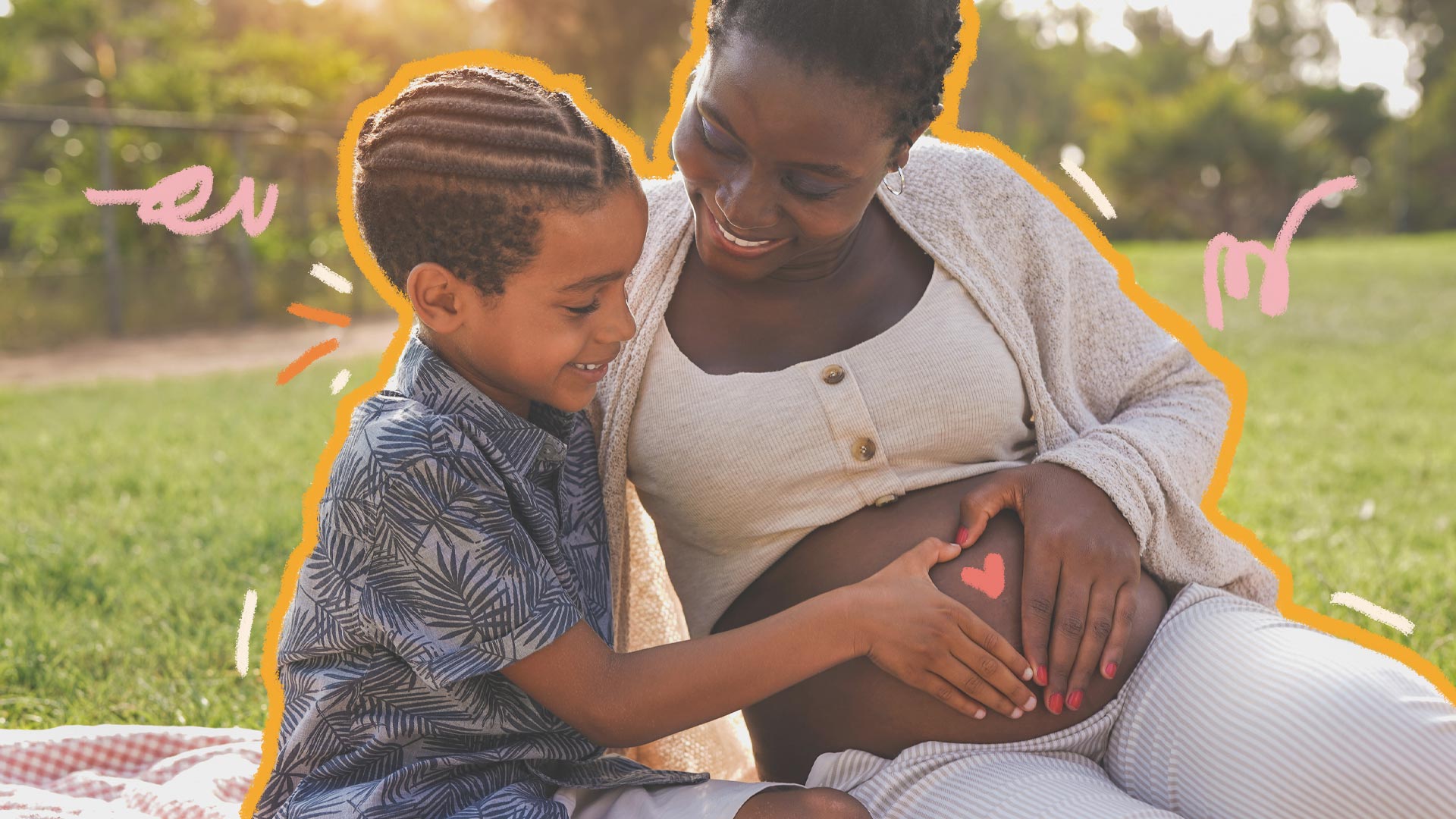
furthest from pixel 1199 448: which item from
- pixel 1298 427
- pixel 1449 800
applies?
pixel 1298 427

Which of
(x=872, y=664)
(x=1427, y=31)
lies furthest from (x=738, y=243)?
(x=1427, y=31)

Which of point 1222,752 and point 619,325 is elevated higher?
point 619,325

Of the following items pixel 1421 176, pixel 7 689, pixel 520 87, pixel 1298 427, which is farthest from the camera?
pixel 1421 176

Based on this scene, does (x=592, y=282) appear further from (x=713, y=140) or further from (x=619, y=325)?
(x=713, y=140)

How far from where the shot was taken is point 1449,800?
154cm

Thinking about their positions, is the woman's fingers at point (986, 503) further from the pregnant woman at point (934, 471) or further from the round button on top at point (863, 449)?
the round button on top at point (863, 449)

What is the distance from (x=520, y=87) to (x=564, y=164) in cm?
15

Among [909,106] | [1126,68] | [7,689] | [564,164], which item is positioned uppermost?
[1126,68]

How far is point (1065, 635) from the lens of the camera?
5.80ft

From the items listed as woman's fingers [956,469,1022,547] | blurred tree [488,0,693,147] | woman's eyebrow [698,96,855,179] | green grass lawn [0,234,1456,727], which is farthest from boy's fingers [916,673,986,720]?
blurred tree [488,0,693,147]

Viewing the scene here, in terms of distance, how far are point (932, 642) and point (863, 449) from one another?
0.34 meters

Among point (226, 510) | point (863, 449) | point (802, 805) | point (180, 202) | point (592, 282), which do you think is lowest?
point (226, 510)

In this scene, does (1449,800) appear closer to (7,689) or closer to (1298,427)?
(7,689)

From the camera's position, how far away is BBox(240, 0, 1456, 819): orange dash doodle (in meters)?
1.82
